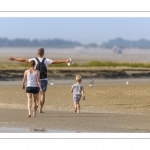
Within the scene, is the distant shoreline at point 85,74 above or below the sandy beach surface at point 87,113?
below

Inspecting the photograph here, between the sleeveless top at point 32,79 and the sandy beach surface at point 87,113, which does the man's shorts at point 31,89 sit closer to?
the sleeveless top at point 32,79

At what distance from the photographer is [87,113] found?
58.8ft

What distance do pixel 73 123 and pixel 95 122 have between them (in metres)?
0.58

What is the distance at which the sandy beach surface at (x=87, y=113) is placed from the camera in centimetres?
1442

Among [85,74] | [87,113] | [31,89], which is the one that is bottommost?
[85,74]

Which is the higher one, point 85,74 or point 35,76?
point 35,76

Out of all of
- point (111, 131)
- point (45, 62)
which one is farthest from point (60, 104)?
point (111, 131)

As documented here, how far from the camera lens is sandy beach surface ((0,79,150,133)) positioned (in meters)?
14.4

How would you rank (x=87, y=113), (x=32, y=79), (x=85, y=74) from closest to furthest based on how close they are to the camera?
(x=32, y=79) < (x=87, y=113) < (x=85, y=74)

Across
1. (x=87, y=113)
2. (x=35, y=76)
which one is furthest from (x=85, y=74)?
(x=35, y=76)

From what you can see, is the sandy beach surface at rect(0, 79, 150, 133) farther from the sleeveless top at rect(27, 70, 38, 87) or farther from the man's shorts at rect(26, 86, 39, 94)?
the sleeveless top at rect(27, 70, 38, 87)

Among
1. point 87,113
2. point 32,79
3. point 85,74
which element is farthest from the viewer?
point 85,74

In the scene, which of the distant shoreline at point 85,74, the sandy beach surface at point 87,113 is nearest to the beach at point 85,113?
the sandy beach surface at point 87,113

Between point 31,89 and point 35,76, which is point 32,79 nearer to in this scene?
point 35,76
